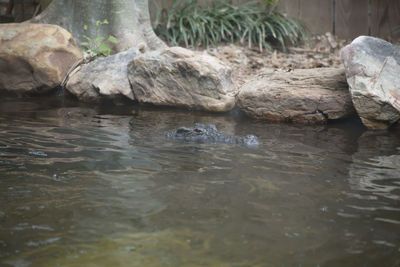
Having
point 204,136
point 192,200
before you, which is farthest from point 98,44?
point 192,200

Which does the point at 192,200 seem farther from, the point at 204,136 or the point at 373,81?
the point at 373,81

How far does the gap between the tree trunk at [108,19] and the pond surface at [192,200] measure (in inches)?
139

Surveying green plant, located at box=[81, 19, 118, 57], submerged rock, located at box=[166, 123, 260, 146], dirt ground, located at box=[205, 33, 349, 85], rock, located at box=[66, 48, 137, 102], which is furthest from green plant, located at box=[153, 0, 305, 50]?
submerged rock, located at box=[166, 123, 260, 146]

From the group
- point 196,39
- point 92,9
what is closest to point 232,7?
point 196,39

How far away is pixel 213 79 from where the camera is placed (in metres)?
6.28

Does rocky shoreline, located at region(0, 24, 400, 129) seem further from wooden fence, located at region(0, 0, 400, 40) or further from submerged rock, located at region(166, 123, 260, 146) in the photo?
wooden fence, located at region(0, 0, 400, 40)

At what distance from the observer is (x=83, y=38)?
8336mm

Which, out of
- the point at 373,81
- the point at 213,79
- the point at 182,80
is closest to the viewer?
the point at 373,81

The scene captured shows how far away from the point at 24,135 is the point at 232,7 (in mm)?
6490

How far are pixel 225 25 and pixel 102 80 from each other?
372cm

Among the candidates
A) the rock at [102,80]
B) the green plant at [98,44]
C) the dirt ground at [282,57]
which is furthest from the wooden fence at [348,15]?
the rock at [102,80]

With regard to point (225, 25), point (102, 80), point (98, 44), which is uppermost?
point (225, 25)

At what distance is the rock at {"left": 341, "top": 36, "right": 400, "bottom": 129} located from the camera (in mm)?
5289

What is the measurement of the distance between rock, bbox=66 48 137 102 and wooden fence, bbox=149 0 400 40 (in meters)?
4.23
